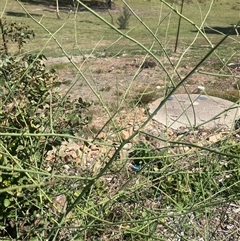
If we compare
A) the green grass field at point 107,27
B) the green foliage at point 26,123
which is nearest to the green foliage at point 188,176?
the green foliage at point 26,123

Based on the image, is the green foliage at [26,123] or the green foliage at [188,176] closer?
the green foliage at [188,176]

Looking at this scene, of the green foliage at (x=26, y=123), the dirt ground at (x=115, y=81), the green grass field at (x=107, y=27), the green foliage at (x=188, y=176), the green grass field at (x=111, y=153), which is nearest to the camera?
the green grass field at (x=111, y=153)

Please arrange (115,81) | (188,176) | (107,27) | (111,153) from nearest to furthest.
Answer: (188,176) → (111,153) → (115,81) → (107,27)

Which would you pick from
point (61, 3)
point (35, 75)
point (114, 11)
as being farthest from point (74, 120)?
point (61, 3)

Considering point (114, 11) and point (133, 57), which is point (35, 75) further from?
point (114, 11)

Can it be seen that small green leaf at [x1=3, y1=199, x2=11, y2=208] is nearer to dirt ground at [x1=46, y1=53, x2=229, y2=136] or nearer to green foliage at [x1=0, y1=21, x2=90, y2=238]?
green foliage at [x1=0, y1=21, x2=90, y2=238]

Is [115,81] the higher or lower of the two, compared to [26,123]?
lower

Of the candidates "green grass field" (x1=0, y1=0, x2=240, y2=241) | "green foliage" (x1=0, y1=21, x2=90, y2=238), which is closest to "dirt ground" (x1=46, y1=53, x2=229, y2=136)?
"green grass field" (x1=0, y1=0, x2=240, y2=241)

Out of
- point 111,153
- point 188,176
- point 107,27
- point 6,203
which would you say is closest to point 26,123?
point 6,203

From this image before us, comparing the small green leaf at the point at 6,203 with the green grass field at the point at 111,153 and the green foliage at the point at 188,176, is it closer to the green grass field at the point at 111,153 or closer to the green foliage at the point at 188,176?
the green grass field at the point at 111,153

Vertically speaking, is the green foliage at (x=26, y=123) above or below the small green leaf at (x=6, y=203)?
above

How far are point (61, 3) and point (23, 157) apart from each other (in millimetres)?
24036

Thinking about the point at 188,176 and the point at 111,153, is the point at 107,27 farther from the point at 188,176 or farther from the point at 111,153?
the point at 188,176

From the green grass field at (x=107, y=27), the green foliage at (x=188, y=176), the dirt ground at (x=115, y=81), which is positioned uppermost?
the green foliage at (x=188, y=176)
